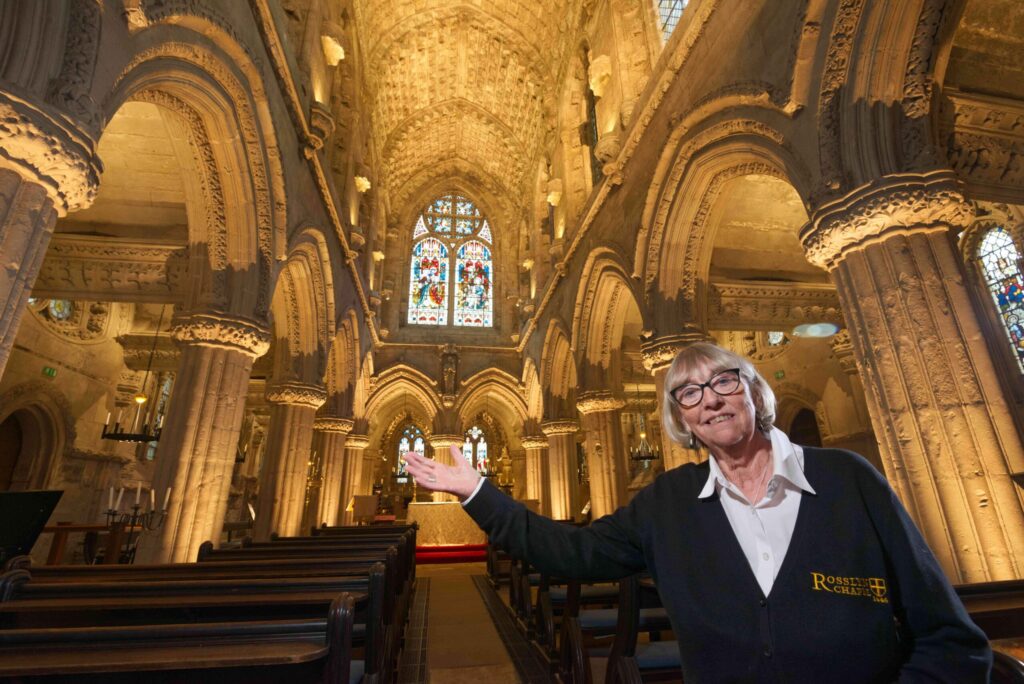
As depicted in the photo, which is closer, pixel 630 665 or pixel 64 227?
pixel 630 665

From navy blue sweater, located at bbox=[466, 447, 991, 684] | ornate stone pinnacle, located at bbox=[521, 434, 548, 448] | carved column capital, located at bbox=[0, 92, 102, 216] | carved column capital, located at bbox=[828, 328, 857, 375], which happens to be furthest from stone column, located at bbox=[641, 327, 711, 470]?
ornate stone pinnacle, located at bbox=[521, 434, 548, 448]

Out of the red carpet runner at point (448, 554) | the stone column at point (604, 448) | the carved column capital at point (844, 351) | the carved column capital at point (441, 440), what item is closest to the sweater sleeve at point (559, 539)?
the stone column at point (604, 448)

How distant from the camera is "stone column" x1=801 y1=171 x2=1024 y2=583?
3.34 m

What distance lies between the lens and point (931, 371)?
362 centimetres

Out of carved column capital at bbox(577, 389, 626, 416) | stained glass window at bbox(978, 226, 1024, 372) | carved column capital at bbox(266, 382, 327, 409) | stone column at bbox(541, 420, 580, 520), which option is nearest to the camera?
stained glass window at bbox(978, 226, 1024, 372)

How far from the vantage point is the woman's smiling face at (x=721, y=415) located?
4.56ft

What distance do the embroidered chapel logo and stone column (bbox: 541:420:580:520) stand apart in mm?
12660

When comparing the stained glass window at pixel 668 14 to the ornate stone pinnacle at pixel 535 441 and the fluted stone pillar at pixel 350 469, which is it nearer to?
the ornate stone pinnacle at pixel 535 441

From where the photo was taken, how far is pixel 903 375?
3.71 meters

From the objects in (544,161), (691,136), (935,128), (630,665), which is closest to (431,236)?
(544,161)

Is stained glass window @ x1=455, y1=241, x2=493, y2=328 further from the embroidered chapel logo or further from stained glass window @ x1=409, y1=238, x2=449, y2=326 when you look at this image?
the embroidered chapel logo

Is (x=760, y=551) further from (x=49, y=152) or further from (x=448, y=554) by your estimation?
(x=448, y=554)

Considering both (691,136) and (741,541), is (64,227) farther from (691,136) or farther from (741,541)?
(741,541)

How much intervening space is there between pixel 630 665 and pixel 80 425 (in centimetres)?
1281
